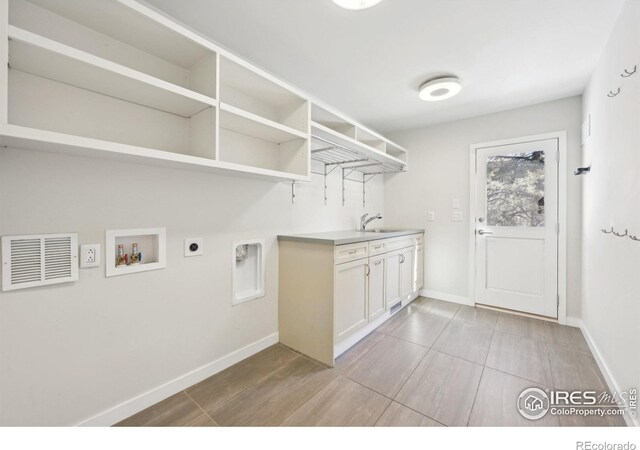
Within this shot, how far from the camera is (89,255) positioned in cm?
127

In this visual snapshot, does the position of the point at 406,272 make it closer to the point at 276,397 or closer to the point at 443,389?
the point at 443,389

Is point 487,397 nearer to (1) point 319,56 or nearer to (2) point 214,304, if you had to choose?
(2) point 214,304

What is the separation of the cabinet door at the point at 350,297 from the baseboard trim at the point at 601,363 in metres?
1.54

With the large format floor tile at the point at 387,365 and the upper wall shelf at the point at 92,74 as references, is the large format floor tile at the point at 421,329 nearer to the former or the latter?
the large format floor tile at the point at 387,365

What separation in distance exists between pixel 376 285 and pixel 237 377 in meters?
1.38

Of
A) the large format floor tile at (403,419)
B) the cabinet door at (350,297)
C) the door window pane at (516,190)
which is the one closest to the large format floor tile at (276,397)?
the cabinet door at (350,297)

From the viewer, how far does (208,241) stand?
177 cm

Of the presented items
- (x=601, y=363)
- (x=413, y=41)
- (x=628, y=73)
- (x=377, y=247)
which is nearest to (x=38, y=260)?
(x=377, y=247)

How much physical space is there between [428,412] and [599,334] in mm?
1581

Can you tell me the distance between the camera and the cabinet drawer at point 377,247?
232cm

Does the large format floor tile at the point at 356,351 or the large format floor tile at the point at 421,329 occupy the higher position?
the large format floor tile at the point at 421,329
